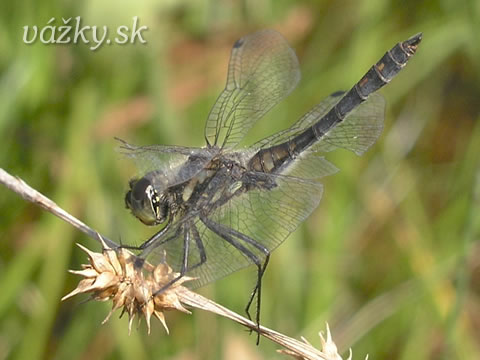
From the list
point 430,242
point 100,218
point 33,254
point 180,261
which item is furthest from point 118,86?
point 430,242

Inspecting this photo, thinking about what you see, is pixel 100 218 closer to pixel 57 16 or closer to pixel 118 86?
pixel 118 86

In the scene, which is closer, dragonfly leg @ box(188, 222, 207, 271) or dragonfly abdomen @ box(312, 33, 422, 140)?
dragonfly leg @ box(188, 222, 207, 271)

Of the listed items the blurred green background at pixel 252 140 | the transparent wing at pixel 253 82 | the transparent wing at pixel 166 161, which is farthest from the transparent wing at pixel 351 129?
the blurred green background at pixel 252 140

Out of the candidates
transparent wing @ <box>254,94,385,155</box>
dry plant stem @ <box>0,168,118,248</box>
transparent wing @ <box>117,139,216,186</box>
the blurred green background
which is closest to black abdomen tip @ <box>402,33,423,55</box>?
transparent wing @ <box>254,94,385,155</box>

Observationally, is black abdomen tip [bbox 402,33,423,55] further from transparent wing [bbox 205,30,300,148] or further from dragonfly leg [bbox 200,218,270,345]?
dragonfly leg [bbox 200,218,270,345]

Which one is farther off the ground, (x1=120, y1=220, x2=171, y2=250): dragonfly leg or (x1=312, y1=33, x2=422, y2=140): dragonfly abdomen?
(x1=312, y1=33, x2=422, y2=140): dragonfly abdomen

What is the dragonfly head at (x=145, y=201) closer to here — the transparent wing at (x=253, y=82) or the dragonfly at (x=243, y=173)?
the dragonfly at (x=243, y=173)

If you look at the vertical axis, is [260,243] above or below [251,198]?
below
